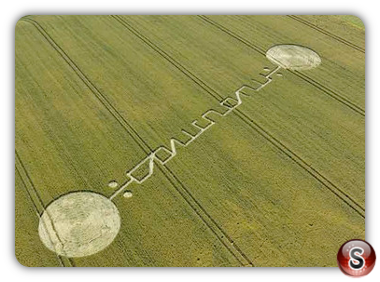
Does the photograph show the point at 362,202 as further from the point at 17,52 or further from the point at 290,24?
the point at 17,52

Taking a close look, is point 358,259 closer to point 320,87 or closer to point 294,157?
point 294,157

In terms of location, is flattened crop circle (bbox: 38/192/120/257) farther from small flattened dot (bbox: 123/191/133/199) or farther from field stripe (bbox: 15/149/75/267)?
small flattened dot (bbox: 123/191/133/199)

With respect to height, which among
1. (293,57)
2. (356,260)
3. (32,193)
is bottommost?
(356,260)

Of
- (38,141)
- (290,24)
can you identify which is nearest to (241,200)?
(38,141)

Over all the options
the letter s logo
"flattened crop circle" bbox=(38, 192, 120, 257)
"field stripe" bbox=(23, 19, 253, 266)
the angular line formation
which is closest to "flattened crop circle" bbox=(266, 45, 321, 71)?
the angular line formation

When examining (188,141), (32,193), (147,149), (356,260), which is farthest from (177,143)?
(356,260)
